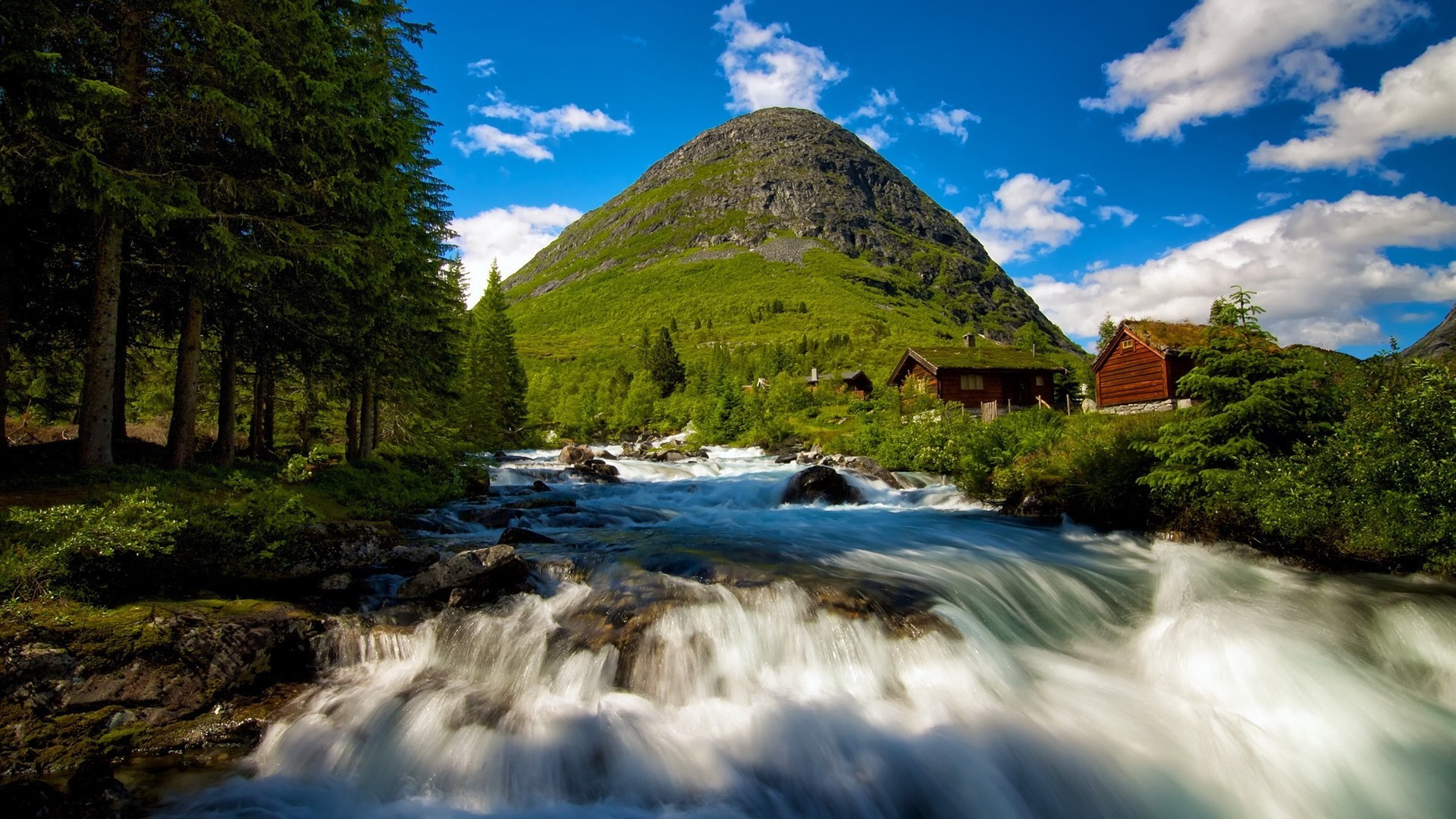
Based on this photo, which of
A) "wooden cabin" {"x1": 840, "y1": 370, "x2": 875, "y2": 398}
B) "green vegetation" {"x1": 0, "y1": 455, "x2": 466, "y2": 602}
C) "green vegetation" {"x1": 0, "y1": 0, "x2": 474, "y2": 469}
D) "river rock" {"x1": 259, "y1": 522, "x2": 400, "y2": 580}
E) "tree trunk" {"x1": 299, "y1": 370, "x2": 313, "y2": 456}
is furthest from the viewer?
"wooden cabin" {"x1": 840, "y1": 370, "x2": 875, "y2": 398}

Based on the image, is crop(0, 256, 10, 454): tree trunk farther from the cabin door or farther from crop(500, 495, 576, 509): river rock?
the cabin door

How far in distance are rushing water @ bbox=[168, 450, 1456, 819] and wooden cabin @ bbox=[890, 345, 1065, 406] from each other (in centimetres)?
3841

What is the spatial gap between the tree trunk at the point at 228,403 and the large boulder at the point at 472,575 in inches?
332

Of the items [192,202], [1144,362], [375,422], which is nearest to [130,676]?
[192,202]

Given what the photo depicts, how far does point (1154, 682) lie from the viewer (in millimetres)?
7570

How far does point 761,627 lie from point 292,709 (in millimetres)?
5649

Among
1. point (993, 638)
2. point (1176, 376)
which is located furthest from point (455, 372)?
Answer: point (1176, 376)

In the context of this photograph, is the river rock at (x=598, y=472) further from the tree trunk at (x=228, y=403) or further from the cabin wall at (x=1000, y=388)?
the cabin wall at (x=1000, y=388)

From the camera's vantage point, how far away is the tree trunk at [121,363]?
12.7 meters

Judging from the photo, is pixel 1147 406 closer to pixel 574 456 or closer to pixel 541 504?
pixel 541 504

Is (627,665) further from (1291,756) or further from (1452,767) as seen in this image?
(1452,767)

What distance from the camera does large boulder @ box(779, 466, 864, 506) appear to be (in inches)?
864

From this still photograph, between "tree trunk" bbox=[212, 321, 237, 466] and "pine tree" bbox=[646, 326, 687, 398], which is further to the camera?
"pine tree" bbox=[646, 326, 687, 398]

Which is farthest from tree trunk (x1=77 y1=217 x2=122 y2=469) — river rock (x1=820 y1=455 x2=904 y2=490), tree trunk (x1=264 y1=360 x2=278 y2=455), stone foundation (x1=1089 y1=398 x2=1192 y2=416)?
stone foundation (x1=1089 y1=398 x2=1192 y2=416)
